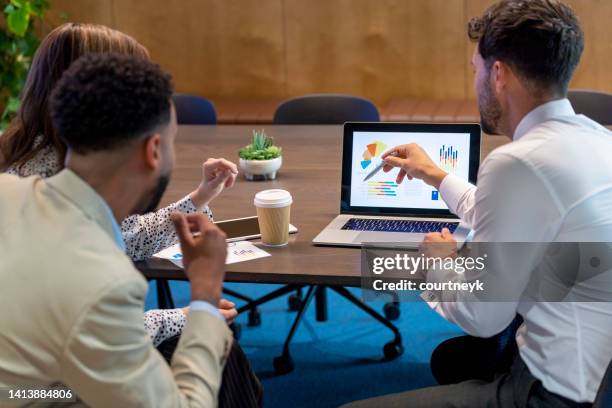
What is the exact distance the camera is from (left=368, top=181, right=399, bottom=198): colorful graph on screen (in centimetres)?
243

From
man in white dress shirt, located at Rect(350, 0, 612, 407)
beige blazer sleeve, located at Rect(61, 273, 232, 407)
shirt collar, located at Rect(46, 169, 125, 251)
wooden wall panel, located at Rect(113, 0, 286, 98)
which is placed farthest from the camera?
wooden wall panel, located at Rect(113, 0, 286, 98)

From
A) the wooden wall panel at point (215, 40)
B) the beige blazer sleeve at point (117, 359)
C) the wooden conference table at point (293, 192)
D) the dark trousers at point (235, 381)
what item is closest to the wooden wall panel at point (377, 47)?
the wooden wall panel at point (215, 40)

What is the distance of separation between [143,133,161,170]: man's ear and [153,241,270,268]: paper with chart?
0.76 metres

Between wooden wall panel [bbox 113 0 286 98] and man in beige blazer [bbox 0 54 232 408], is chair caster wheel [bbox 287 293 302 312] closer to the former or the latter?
man in beige blazer [bbox 0 54 232 408]

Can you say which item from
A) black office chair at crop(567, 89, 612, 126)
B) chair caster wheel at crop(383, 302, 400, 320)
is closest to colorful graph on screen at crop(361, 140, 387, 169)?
chair caster wheel at crop(383, 302, 400, 320)

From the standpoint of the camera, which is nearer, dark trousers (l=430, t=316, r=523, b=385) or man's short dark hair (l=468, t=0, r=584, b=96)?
man's short dark hair (l=468, t=0, r=584, b=96)

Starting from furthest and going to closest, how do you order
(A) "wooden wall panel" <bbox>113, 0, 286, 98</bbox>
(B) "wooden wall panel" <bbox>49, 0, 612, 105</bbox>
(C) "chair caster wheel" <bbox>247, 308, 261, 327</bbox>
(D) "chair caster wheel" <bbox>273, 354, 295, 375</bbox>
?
(A) "wooden wall panel" <bbox>113, 0, 286, 98</bbox>, (B) "wooden wall panel" <bbox>49, 0, 612, 105</bbox>, (C) "chair caster wheel" <bbox>247, 308, 261, 327</bbox>, (D) "chair caster wheel" <bbox>273, 354, 295, 375</bbox>

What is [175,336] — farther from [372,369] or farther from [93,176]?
[372,369]

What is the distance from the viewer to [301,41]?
5891 mm

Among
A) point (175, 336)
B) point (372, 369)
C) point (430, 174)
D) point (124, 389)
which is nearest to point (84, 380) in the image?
point (124, 389)

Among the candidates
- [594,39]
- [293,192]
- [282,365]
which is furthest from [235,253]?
[594,39]

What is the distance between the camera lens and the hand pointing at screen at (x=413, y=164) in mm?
2289

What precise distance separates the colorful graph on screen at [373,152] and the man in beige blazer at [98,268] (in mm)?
1040

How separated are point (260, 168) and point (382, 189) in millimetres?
583
